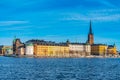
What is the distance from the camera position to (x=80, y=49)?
19012 centimetres

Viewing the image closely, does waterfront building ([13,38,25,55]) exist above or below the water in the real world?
above

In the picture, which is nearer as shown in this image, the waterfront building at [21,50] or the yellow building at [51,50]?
the yellow building at [51,50]

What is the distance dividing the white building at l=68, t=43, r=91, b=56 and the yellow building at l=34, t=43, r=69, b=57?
4.59 m

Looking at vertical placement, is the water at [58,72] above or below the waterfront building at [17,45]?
below

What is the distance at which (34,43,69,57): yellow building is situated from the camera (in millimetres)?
165875

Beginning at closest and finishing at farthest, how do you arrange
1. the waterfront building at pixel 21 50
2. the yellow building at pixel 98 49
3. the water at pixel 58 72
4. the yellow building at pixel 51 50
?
1. the water at pixel 58 72
2. the yellow building at pixel 51 50
3. the waterfront building at pixel 21 50
4. the yellow building at pixel 98 49

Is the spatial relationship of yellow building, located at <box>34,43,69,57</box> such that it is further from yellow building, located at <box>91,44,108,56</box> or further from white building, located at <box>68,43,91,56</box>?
yellow building, located at <box>91,44,108,56</box>

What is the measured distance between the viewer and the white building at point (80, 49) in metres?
186

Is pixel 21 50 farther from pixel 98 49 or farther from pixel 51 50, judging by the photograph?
pixel 98 49

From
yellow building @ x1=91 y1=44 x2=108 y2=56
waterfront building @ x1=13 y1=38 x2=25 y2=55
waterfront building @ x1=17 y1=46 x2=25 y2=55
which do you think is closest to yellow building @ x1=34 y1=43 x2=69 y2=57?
waterfront building @ x1=17 y1=46 x2=25 y2=55

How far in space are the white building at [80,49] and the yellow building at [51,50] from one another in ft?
15.1

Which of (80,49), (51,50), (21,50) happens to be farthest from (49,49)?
(80,49)

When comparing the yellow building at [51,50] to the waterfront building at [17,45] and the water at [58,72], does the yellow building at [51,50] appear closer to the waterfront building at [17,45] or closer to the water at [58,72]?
the waterfront building at [17,45]

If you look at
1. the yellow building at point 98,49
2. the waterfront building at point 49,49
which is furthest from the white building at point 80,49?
the waterfront building at point 49,49
